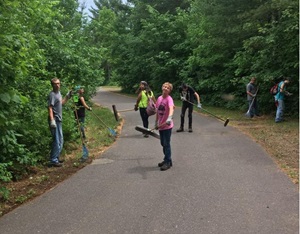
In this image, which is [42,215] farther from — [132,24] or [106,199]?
[132,24]

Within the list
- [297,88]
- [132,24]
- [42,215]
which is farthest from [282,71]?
[132,24]

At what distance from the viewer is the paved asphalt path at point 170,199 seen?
179 inches

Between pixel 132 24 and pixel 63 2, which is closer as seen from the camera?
pixel 63 2

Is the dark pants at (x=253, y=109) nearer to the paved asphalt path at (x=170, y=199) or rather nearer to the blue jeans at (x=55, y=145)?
the paved asphalt path at (x=170, y=199)

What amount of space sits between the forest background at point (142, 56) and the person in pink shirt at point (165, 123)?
8.09 ft

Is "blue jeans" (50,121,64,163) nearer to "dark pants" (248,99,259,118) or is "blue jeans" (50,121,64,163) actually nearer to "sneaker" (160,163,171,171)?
"sneaker" (160,163,171,171)

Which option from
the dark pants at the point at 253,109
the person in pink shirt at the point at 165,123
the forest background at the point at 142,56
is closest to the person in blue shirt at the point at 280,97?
the forest background at the point at 142,56

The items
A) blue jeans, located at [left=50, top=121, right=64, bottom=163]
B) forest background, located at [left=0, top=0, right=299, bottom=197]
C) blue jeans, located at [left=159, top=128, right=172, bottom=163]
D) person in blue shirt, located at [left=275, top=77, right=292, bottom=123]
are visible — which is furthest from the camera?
person in blue shirt, located at [left=275, top=77, right=292, bottom=123]

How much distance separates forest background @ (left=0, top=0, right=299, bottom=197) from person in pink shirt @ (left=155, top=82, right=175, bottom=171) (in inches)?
97.1

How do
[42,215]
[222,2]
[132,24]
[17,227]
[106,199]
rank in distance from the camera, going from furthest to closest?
1. [132,24]
2. [222,2]
3. [106,199]
4. [42,215]
5. [17,227]

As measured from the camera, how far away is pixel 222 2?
17.8 metres

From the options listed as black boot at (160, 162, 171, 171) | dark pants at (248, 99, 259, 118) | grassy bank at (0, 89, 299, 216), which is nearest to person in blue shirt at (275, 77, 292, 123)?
grassy bank at (0, 89, 299, 216)

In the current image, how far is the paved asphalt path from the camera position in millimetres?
4535

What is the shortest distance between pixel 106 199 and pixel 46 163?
113 inches
